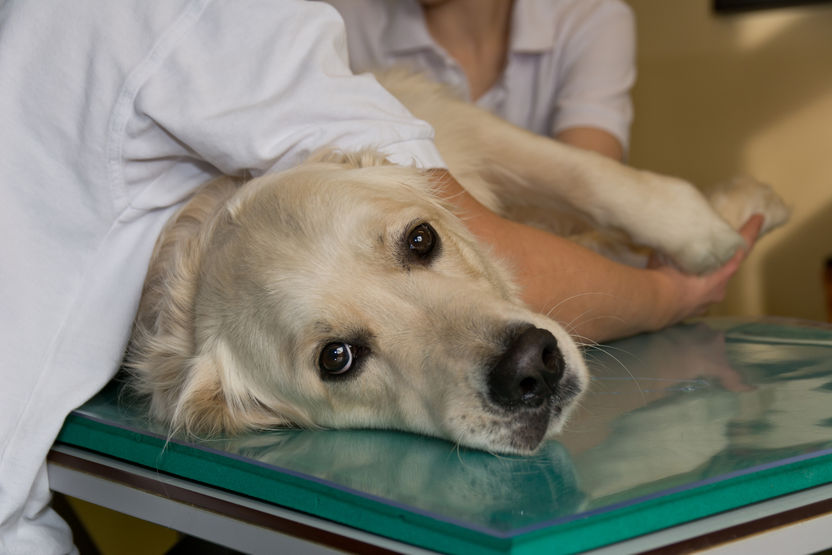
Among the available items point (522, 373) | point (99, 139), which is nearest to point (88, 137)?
point (99, 139)

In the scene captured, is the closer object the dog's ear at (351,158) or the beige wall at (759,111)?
the dog's ear at (351,158)

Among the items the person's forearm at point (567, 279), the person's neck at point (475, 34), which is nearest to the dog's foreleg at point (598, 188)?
the person's forearm at point (567, 279)

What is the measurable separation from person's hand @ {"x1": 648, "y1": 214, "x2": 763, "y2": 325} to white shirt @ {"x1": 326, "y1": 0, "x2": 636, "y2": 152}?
739 mm

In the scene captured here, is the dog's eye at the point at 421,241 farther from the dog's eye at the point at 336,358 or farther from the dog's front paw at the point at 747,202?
the dog's front paw at the point at 747,202

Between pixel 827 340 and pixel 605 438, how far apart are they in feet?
2.29

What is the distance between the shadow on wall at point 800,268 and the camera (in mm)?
4332

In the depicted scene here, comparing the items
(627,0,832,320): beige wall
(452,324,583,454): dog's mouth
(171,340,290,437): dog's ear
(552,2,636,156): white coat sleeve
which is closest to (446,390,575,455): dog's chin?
(452,324,583,454): dog's mouth

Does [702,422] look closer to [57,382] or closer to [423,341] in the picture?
[423,341]

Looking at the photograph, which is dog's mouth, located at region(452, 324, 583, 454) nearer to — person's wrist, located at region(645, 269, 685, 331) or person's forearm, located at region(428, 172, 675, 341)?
person's forearm, located at region(428, 172, 675, 341)

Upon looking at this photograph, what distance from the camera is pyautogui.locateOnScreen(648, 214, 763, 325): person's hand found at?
1.82m

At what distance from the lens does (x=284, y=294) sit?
122 cm

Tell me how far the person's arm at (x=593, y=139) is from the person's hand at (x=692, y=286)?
0.58 meters

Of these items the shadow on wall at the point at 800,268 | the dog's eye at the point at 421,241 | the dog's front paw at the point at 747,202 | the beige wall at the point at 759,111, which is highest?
the dog's eye at the point at 421,241

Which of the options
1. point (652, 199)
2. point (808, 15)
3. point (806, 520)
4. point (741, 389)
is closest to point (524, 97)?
point (652, 199)
